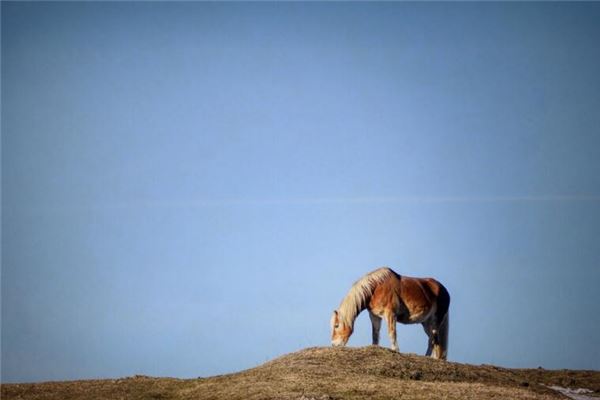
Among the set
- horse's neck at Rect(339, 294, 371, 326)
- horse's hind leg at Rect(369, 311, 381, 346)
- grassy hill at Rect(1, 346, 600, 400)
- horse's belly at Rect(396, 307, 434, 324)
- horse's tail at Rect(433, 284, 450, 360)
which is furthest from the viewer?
horse's tail at Rect(433, 284, 450, 360)

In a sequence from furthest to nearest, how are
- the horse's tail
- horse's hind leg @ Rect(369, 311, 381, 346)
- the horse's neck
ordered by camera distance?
the horse's tail < horse's hind leg @ Rect(369, 311, 381, 346) < the horse's neck

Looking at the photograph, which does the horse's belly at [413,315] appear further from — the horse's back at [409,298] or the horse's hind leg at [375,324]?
the horse's hind leg at [375,324]

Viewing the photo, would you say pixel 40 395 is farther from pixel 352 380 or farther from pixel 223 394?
pixel 352 380

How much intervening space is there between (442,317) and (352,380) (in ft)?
27.7

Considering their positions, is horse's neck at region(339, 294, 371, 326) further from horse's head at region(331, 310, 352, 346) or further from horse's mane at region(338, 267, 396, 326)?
horse's head at region(331, 310, 352, 346)

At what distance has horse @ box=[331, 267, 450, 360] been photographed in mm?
26922

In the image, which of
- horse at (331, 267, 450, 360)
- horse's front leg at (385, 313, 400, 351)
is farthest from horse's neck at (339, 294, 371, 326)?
horse's front leg at (385, 313, 400, 351)

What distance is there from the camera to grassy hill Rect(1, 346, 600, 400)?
20.8m

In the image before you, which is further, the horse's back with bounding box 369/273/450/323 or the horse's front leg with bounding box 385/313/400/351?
the horse's back with bounding box 369/273/450/323

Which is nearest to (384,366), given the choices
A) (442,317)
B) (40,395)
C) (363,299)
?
(363,299)

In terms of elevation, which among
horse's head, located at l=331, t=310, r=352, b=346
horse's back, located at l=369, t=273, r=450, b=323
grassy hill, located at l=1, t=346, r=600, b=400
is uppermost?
horse's back, located at l=369, t=273, r=450, b=323

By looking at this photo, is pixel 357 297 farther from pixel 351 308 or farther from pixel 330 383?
pixel 330 383

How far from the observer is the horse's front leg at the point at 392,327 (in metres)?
26.7

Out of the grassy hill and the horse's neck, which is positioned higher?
the horse's neck
